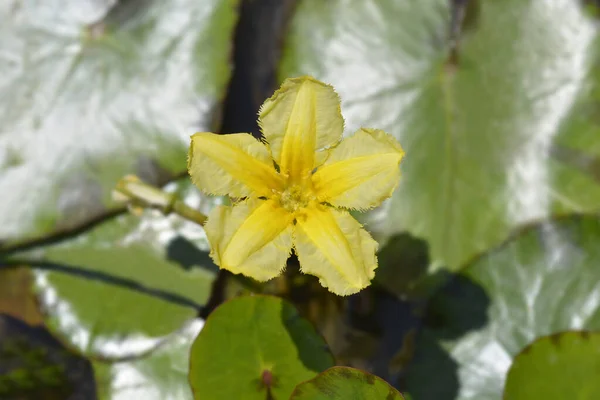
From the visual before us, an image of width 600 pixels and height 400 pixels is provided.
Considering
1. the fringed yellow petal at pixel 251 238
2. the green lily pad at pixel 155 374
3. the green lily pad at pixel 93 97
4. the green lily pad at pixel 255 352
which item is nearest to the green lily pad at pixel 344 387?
the green lily pad at pixel 255 352

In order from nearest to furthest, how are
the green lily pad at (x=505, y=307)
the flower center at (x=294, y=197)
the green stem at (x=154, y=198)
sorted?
the flower center at (x=294, y=197) < the green stem at (x=154, y=198) < the green lily pad at (x=505, y=307)

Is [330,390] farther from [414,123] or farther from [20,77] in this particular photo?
[20,77]

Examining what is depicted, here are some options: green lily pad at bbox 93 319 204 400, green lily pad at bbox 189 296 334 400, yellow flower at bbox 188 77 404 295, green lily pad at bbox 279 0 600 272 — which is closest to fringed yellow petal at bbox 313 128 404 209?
yellow flower at bbox 188 77 404 295

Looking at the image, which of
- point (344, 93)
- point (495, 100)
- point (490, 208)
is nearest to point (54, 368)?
point (344, 93)

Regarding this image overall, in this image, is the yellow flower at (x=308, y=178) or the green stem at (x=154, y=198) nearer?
the yellow flower at (x=308, y=178)

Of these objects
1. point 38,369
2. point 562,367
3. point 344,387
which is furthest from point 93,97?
point 562,367

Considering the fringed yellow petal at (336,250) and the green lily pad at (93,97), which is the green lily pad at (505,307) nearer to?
the fringed yellow petal at (336,250)
